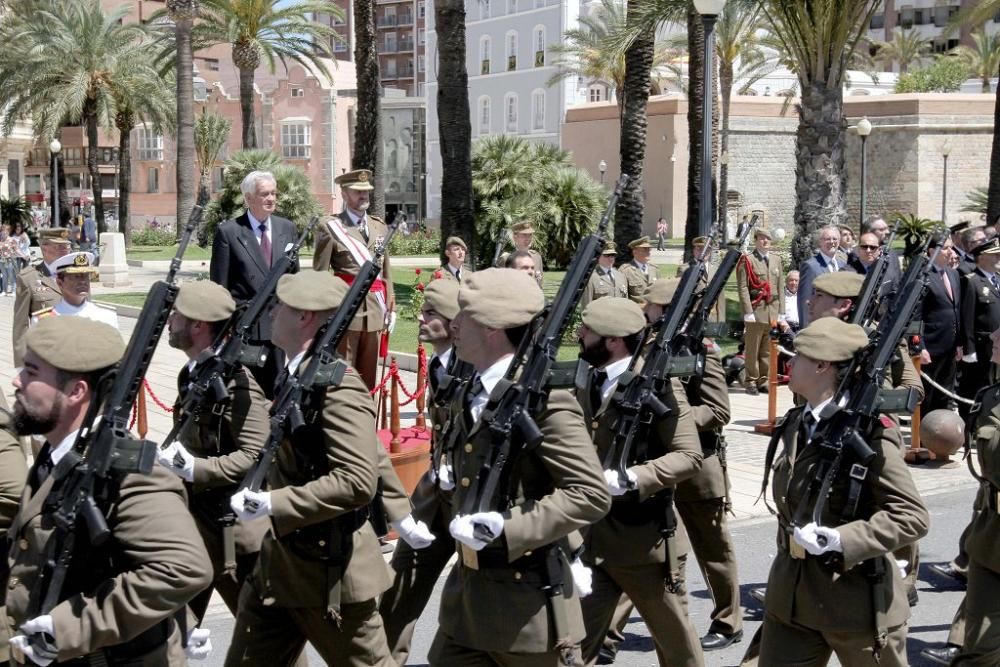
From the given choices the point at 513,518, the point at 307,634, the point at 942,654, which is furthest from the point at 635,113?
the point at 513,518

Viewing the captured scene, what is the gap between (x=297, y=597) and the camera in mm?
4922

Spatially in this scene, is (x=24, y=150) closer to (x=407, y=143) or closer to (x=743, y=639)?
(x=407, y=143)

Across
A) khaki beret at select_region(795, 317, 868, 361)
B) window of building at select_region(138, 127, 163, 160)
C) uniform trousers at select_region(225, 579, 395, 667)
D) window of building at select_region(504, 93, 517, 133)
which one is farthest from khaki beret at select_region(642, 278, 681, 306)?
window of building at select_region(138, 127, 163, 160)

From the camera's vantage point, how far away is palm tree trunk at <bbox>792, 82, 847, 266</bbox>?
20719mm

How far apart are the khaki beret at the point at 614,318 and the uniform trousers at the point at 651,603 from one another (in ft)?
3.49

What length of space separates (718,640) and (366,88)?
62.3 feet

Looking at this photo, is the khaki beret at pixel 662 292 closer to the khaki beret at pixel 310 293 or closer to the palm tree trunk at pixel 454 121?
the khaki beret at pixel 310 293

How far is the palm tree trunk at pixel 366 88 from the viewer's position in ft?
79.7

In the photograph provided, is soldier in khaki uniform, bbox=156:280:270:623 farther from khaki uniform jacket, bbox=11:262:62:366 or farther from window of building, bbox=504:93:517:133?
window of building, bbox=504:93:517:133

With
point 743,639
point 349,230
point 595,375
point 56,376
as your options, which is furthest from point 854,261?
point 56,376

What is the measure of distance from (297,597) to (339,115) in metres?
72.7

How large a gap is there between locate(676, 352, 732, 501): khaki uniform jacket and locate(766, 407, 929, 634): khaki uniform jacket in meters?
1.77

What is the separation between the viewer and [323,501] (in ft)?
15.4

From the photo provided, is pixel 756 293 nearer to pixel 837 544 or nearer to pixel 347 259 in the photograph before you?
pixel 347 259
